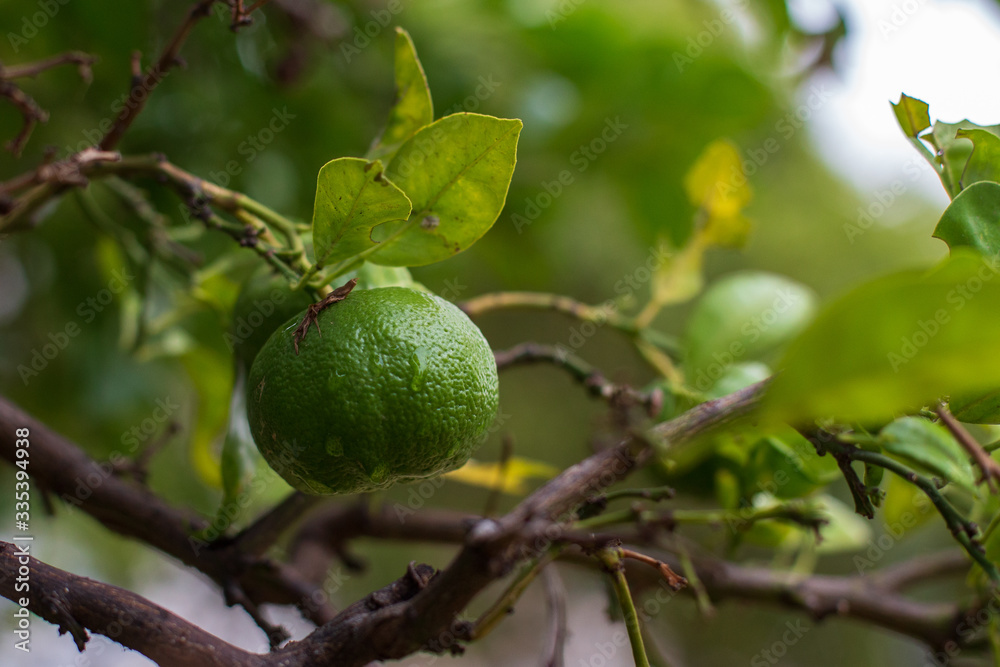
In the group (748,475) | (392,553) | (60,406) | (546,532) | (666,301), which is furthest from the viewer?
(392,553)

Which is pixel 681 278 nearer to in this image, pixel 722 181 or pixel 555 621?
pixel 722 181

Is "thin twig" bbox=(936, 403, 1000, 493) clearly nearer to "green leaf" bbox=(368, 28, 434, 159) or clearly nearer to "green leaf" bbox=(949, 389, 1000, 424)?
"green leaf" bbox=(949, 389, 1000, 424)

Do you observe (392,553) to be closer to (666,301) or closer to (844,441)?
(666,301)

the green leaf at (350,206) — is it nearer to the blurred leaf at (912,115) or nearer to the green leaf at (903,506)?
the blurred leaf at (912,115)

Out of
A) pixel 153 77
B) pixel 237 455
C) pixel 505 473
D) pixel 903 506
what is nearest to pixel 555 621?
pixel 505 473

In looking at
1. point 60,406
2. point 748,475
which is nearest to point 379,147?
point 748,475

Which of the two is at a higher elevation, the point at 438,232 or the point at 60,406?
the point at 438,232
